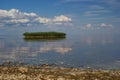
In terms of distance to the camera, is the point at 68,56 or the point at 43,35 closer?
the point at 68,56

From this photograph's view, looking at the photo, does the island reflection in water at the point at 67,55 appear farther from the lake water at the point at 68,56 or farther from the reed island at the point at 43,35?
the reed island at the point at 43,35

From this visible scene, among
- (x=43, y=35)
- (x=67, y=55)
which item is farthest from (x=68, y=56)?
(x=43, y=35)

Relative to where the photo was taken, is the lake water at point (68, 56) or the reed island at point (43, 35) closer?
the lake water at point (68, 56)

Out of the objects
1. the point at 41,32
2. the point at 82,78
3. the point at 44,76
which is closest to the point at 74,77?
the point at 82,78

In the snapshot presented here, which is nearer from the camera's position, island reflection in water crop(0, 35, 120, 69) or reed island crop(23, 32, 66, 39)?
island reflection in water crop(0, 35, 120, 69)

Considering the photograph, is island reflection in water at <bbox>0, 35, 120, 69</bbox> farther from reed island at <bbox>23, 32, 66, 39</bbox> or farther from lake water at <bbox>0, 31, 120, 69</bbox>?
reed island at <bbox>23, 32, 66, 39</bbox>

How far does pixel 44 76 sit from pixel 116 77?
596 centimetres

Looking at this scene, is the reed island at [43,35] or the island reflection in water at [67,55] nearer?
the island reflection in water at [67,55]

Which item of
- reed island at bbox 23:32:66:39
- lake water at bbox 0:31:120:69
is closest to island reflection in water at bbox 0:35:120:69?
lake water at bbox 0:31:120:69

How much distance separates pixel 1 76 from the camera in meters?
23.6

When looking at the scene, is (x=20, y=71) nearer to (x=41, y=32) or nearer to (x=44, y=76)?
(x=44, y=76)

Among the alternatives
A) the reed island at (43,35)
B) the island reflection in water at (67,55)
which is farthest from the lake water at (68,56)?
the reed island at (43,35)

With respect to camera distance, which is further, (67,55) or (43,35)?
(43,35)

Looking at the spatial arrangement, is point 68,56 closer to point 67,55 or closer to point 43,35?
point 67,55
